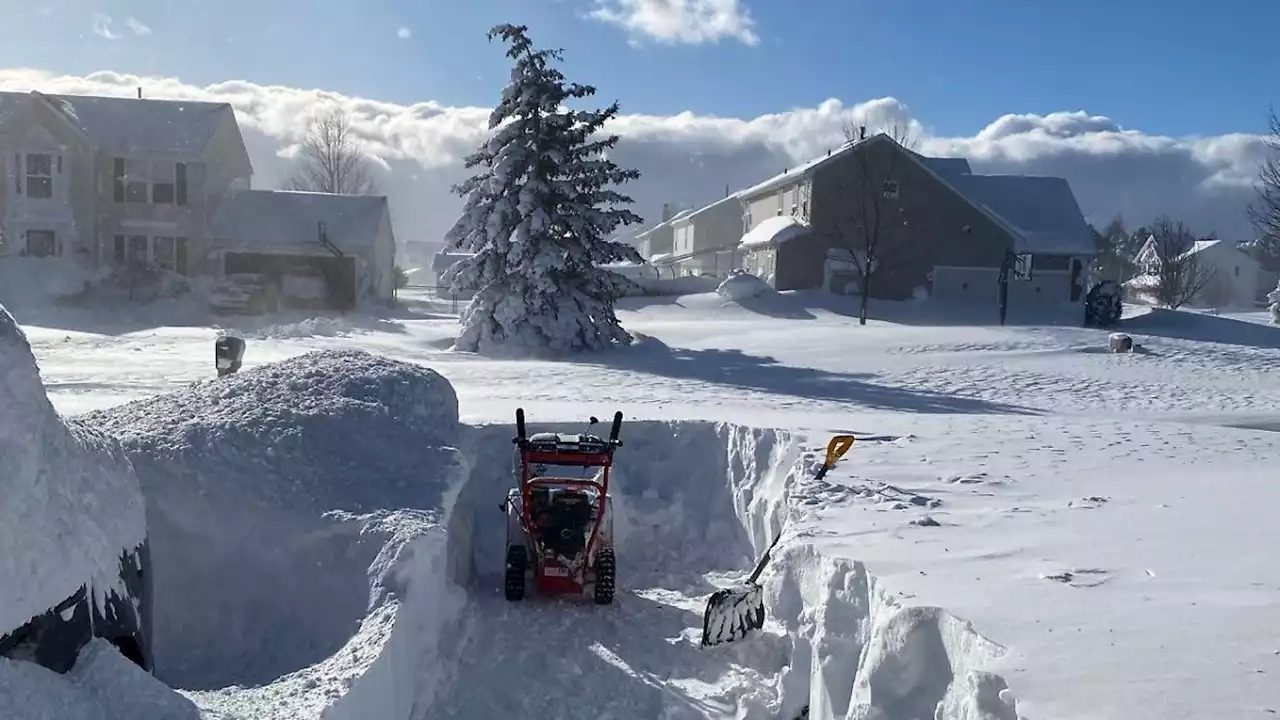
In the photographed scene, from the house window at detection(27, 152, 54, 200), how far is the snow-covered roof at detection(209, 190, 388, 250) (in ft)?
20.1

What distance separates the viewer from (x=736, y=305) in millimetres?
36531

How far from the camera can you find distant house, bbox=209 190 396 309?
3716 cm

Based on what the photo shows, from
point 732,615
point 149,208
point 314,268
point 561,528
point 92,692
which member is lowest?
point 732,615

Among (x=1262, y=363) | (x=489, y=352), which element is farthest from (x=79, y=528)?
(x=1262, y=363)

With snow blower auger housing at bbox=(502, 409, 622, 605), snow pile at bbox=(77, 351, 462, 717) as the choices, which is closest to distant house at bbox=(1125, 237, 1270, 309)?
snow blower auger housing at bbox=(502, 409, 622, 605)

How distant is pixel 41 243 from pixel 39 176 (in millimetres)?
2589

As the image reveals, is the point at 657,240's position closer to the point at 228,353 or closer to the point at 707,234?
the point at 707,234

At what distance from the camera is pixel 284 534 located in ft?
22.5

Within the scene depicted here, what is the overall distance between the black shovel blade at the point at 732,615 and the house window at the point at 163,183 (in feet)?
121

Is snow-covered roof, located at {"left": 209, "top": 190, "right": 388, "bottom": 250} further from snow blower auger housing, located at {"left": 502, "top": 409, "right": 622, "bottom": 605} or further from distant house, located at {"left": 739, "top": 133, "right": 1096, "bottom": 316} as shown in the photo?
snow blower auger housing, located at {"left": 502, "top": 409, "right": 622, "bottom": 605}

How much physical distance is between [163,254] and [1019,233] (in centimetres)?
3442

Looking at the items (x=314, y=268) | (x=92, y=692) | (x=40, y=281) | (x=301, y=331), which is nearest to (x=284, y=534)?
(x=92, y=692)

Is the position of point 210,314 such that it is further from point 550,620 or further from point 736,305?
point 550,620

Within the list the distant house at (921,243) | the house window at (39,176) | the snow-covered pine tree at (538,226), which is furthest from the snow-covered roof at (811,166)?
the house window at (39,176)
